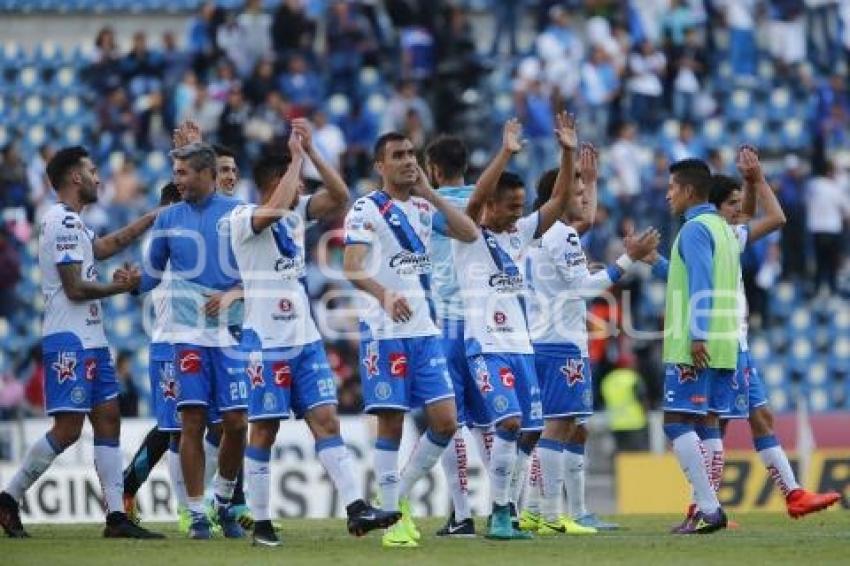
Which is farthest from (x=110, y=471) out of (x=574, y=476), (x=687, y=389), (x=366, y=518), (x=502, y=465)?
(x=687, y=389)

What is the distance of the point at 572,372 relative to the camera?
1708 centimetres

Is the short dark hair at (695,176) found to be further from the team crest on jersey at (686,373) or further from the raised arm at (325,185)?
the raised arm at (325,185)

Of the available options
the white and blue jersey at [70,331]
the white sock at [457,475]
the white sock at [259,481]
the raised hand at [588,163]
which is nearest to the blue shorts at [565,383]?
the white sock at [457,475]

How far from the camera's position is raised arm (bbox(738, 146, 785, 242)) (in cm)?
1700

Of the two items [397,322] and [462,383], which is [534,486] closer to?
[462,383]

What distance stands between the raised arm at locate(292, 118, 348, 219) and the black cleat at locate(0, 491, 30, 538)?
3352 millimetres

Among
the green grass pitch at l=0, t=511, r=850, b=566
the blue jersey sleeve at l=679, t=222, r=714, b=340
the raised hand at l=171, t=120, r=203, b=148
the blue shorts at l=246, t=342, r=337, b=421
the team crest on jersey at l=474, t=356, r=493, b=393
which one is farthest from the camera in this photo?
the raised hand at l=171, t=120, r=203, b=148

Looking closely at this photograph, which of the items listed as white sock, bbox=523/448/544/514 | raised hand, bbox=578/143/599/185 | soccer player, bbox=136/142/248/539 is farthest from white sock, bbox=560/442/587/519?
soccer player, bbox=136/142/248/539

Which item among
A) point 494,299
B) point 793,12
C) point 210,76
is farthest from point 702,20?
point 494,299

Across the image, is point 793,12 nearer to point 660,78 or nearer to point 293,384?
point 660,78

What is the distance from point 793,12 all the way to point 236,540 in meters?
20.4

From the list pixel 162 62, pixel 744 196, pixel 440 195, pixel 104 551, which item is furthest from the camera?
pixel 162 62

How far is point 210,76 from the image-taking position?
32.1 meters

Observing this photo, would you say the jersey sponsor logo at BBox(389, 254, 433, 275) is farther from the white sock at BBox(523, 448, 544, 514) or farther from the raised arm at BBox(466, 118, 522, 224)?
the white sock at BBox(523, 448, 544, 514)
